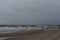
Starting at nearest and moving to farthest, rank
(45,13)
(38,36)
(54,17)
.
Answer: (38,36)
(54,17)
(45,13)

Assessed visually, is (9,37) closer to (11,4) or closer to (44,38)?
(44,38)

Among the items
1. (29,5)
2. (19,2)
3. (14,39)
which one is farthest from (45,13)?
(14,39)

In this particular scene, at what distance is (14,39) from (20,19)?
0.69 meters

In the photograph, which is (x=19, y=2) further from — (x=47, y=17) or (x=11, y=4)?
(x=47, y=17)

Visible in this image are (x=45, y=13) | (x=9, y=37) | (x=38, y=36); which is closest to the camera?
(x=9, y=37)

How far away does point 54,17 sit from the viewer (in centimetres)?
130

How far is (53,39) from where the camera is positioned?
34.9 inches

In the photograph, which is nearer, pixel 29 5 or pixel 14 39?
pixel 14 39

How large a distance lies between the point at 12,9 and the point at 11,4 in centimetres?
7

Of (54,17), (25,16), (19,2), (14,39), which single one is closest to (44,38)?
(14,39)

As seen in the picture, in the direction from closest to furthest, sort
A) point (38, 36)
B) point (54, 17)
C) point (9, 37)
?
point (9, 37), point (38, 36), point (54, 17)

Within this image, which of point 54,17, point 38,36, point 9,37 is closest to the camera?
point 9,37

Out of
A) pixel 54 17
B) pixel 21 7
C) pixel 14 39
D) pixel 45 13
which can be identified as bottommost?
pixel 14 39

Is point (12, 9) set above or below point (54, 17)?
above
